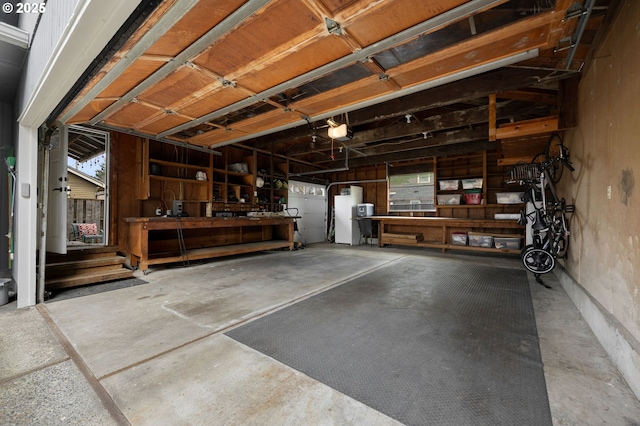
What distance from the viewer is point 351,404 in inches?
51.1

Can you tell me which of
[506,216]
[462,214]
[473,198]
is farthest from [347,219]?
[506,216]

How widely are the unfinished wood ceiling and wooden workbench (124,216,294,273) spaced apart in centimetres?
168

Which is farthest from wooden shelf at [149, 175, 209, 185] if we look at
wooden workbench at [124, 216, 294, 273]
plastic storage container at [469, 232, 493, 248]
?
plastic storage container at [469, 232, 493, 248]

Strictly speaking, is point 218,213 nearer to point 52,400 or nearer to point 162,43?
point 162,43

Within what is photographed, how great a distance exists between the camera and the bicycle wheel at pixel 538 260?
344 cm

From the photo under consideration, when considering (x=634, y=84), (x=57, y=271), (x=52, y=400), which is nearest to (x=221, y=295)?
(x=52, y=400)

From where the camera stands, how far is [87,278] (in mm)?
3400

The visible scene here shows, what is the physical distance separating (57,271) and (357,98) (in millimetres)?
4621

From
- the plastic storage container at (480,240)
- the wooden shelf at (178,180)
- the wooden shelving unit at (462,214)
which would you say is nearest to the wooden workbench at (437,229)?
the wooden shelving unit at (462,214)

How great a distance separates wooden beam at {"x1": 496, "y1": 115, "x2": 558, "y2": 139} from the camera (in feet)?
10.0

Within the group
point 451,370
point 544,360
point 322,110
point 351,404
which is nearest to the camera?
point 351,404

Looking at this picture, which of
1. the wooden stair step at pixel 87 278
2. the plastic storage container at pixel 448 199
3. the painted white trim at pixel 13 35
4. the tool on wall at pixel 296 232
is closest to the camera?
the painted white trim at pixel 13 35

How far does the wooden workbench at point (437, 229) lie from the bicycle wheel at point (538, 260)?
245 cm

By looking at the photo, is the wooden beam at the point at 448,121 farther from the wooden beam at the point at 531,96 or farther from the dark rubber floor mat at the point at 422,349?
the dark rubber floor mat at the point at 422,349
